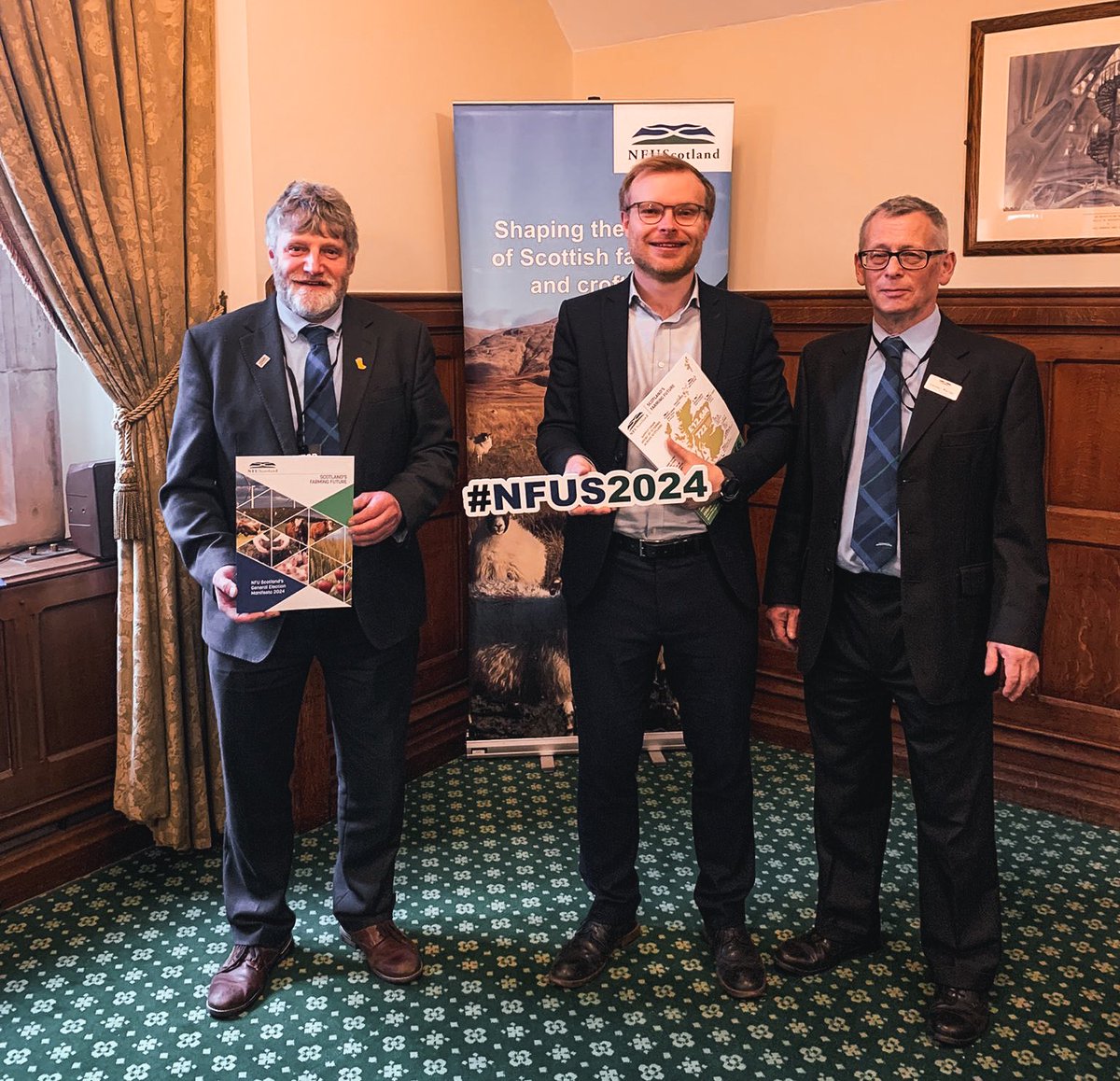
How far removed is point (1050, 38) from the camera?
3.17 meters

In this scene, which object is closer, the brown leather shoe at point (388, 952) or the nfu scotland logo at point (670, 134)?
the brown leather shoe at point (388, 952)

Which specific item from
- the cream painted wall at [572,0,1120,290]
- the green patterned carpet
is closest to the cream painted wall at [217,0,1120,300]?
the cream painted wall at [572,0,1120,290]

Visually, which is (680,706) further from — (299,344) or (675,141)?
(675,141)

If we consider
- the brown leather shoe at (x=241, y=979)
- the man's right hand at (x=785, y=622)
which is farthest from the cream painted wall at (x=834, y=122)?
the brown leather shoe at (x=241, y=979)

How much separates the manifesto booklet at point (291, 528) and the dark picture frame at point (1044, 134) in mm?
2216

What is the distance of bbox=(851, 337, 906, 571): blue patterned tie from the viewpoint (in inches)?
87.7

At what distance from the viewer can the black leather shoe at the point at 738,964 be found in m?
2.41

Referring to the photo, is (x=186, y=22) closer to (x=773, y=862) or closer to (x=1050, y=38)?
(x=1050, y=38)

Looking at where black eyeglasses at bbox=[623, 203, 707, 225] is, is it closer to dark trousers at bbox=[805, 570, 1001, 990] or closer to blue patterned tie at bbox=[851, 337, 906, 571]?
blue patterned tie at bbox=[851, 337, 906, 571]

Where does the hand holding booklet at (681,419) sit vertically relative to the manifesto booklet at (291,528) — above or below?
above

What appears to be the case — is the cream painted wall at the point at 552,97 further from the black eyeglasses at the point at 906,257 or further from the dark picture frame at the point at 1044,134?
the black eyeglasses at the point at 906,257

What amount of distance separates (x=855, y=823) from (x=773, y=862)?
618 mm

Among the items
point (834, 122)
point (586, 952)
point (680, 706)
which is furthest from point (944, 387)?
point (834, 122)

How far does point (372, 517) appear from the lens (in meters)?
2.23
